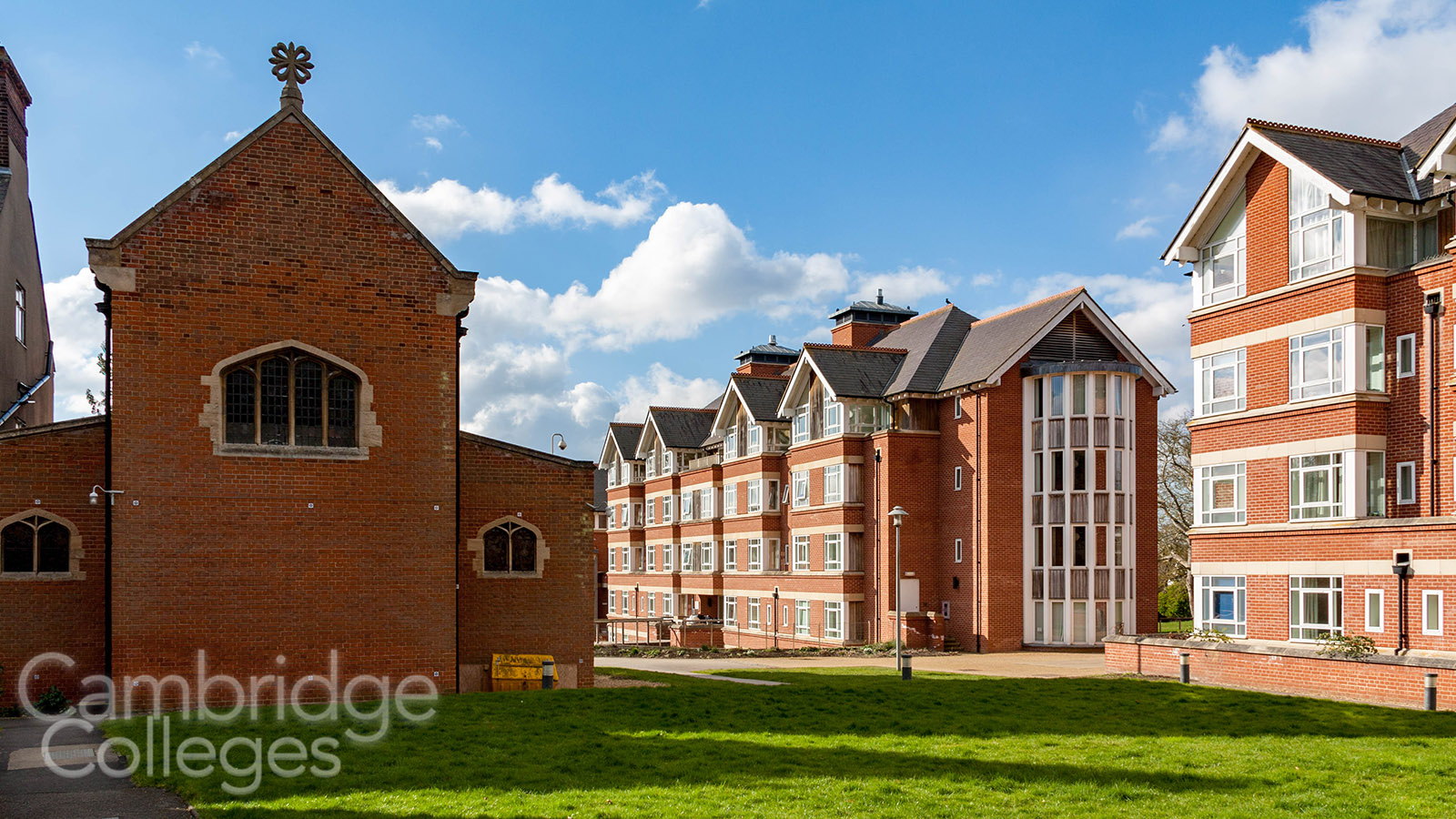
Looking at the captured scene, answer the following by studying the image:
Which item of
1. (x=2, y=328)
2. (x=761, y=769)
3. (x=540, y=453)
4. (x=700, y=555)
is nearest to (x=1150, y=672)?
(x=540, y=453)

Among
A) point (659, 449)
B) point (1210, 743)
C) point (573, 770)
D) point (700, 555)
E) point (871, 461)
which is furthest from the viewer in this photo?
point (659, 449)

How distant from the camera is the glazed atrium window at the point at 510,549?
78.4ft

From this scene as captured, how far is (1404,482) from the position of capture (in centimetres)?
2508

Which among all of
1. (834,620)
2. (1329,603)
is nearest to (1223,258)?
(1329,603)

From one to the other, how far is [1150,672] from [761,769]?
16.5 m

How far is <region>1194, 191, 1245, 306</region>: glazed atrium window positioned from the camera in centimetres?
2839

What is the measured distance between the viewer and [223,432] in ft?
68.5

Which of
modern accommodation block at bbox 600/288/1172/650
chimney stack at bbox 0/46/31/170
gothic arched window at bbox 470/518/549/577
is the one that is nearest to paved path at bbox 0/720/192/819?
gothic arched window at bbox 470/518/549/577

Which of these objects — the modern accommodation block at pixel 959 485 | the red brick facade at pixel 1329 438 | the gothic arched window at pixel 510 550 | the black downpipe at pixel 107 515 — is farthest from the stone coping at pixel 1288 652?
the black downpipe at pixel 107 515

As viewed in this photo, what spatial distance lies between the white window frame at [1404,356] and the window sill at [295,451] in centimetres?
2035

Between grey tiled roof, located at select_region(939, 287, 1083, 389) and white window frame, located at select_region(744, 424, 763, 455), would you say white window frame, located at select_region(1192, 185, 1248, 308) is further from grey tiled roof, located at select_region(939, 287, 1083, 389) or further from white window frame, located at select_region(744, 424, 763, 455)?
white window frame, located at select_region(744, 424, 763, 455)

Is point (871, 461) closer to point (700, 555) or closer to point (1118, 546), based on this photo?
point (1118, 546)

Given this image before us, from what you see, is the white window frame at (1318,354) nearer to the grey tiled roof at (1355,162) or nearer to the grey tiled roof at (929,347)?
the grey tiled roof at (1355,162)

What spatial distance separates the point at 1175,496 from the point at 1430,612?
3569cm
